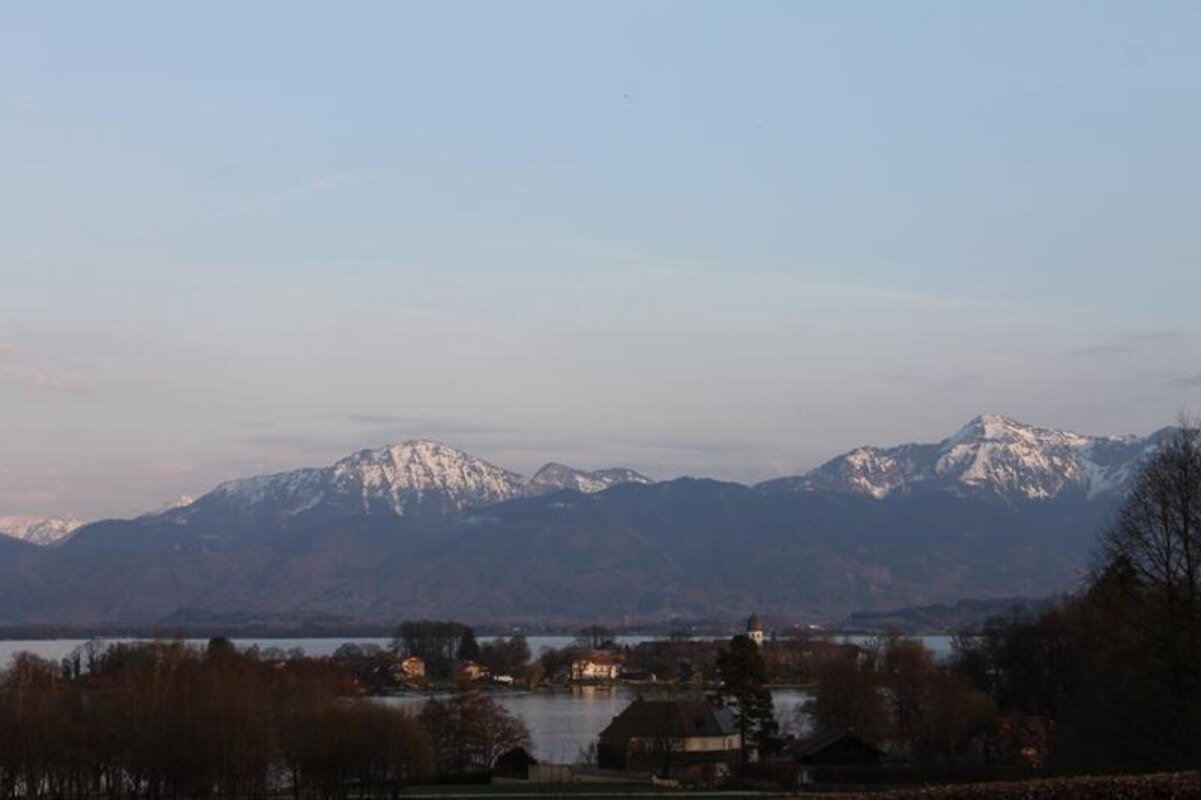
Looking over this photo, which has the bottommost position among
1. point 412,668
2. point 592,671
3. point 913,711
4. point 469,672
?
point 592,671

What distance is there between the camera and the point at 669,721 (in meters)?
83.4

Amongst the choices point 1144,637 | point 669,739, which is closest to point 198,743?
point 669,739

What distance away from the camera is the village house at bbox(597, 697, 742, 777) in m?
80.8

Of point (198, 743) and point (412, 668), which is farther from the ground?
point (198, 743)

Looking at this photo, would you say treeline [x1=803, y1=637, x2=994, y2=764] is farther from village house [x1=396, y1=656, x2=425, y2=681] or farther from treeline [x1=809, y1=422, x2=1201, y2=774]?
village house [x1=396, y1=656, x2=425, y2=681]

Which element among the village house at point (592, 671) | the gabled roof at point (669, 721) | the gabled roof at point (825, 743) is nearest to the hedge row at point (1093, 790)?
the gabled roof at point (825, 743)

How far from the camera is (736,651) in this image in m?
81.8

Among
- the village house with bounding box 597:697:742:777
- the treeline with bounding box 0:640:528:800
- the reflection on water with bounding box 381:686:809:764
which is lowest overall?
the reflection on water with bounding box 381:686:809:764

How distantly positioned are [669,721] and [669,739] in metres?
1.76

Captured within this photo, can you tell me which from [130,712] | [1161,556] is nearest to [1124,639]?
[1161,556]

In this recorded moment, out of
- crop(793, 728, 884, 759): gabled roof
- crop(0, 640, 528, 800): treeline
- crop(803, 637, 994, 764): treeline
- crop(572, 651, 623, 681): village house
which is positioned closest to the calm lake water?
crop(803, 637, 994, 764): treeline

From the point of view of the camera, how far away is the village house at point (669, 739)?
80750mm

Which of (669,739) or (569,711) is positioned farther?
(569,711)

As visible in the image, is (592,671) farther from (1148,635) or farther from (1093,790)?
(1093,790)
